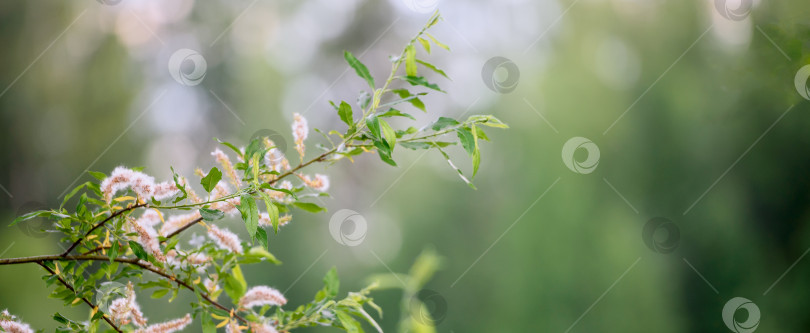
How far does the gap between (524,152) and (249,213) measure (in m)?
3.09

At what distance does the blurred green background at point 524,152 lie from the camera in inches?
121

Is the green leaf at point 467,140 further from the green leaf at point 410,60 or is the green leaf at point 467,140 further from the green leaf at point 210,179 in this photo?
the green leaf at point 210,179

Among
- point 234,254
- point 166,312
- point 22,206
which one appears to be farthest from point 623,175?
point 22,206

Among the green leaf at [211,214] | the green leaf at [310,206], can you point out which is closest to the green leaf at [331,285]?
the green leaf at [310,206]

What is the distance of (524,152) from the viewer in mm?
3535

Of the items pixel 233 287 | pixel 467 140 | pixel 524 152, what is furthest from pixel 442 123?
pixel 524 152

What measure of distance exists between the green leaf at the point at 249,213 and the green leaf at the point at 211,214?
3 cm

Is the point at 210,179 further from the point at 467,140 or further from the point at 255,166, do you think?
the point at 467,140

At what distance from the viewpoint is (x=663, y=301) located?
313 cm

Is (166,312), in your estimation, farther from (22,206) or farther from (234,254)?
(234,254)

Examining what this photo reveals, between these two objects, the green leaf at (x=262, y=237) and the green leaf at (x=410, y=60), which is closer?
the green leaf at (x=262, y=237)

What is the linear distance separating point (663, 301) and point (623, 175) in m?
0.70

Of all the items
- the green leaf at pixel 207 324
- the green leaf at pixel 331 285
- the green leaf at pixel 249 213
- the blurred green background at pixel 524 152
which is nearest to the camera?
the green leaf at pixel 249 213

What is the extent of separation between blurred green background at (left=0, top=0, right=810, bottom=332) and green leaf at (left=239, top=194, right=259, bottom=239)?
8.02 ft
